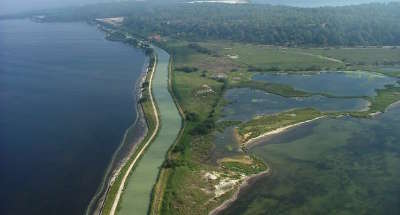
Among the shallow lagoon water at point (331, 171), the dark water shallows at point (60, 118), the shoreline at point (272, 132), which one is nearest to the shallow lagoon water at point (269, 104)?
the shoreline at point (272, 132)

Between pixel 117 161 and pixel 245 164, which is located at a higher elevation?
pixel 245 164

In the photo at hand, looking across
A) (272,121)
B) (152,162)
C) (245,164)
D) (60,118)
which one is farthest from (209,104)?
(245,164)

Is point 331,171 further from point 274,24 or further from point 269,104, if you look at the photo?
point 274,24

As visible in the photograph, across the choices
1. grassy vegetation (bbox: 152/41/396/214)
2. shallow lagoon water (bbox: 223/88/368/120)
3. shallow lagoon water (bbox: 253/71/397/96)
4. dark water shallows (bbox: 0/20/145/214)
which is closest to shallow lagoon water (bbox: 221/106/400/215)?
grassy vegetation (bbox: 152/41/396/214)

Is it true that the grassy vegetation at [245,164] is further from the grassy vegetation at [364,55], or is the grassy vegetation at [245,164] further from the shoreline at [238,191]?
the grassy vegetation at [364,55]

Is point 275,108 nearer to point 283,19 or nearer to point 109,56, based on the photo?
point 109,56

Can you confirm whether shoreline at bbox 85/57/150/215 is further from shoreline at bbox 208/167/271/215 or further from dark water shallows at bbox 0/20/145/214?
shoreline at bbox 208/167/271/215

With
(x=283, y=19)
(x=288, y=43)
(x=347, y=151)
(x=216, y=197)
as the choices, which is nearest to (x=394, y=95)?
(x=347, y=151)
